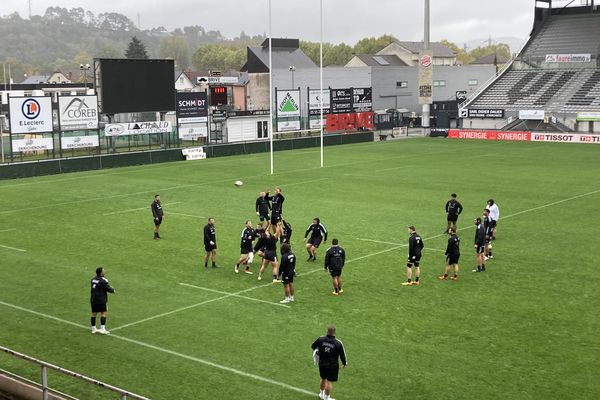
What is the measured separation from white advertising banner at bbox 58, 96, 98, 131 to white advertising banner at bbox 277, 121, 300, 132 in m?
19.7

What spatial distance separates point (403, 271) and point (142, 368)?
33.6 feet

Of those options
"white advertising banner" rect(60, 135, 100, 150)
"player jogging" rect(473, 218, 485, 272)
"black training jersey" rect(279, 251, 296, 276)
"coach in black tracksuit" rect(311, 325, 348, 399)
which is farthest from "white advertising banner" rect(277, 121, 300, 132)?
"coach in black tracksuit" rect(311, 325, 348, 399)

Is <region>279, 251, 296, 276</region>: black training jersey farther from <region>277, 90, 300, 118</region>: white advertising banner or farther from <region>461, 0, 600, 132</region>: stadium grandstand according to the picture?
<region>461, 0, 600, 132</region>: stadium grandstand

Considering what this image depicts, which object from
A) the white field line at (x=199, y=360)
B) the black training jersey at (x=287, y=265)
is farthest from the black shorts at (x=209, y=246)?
the white field line at (x=199, y=360)

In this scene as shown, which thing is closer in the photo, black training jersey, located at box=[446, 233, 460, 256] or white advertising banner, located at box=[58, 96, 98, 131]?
black training jersey, located at box=[446, 233, 460, 256]

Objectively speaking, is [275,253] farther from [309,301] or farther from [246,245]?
[309,301]

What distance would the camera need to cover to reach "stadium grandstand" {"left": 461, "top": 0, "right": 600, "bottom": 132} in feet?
251

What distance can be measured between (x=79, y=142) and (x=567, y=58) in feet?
188

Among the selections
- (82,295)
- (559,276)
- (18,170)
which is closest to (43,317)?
(82,295)

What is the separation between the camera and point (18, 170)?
47906mm

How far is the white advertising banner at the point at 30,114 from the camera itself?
4994cm

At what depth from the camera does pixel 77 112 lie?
179 ft

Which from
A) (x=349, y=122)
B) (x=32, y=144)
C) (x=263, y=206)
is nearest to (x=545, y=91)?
(x=349, y=122)

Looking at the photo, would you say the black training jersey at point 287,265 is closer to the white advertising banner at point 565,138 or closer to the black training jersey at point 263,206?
the black training jersey at point 263,206
